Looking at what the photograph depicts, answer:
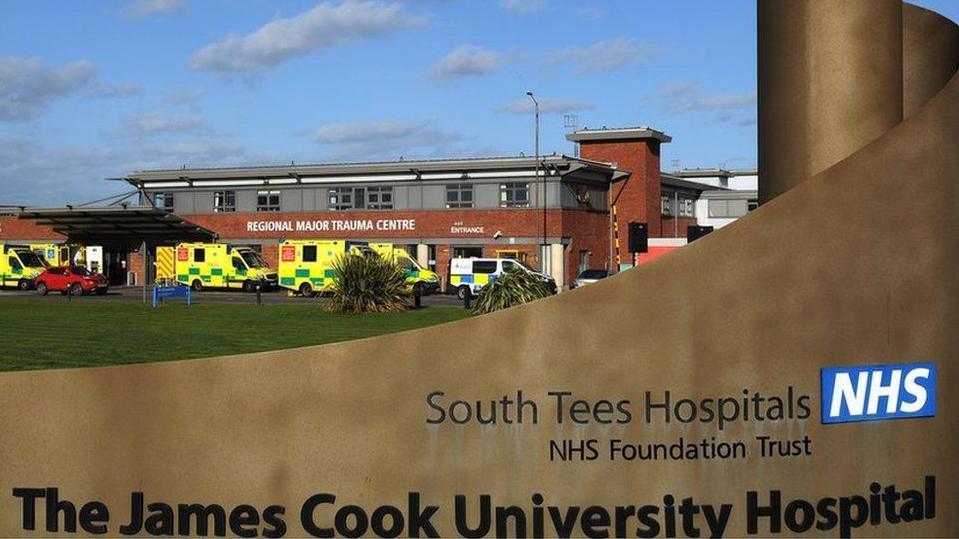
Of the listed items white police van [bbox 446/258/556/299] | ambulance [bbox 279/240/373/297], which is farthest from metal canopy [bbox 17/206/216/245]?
white police van [bbox 446/258/556/299]

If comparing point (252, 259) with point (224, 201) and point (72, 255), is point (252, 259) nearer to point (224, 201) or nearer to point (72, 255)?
point (224, 201)

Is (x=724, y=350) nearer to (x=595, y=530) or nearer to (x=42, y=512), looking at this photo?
(x=595, y=530)

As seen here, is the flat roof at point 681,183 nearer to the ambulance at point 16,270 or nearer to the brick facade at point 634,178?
the brick facade at point 634,178

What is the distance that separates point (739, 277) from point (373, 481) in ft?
6.31

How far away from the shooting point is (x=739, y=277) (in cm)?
489

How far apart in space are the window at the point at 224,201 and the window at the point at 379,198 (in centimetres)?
904

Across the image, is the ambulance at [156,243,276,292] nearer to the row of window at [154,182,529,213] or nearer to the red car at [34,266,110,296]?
the red car at [34,266,110,296]

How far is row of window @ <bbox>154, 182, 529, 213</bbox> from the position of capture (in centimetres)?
5672

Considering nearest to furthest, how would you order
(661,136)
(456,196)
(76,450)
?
(76,450) → (456,196) → (661,136)

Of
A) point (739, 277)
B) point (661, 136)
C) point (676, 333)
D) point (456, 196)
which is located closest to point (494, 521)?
point (676, 333)

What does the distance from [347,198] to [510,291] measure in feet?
112

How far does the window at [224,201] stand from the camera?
64.1 m

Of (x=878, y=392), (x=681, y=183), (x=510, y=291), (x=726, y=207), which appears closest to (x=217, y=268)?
(x=510, y=291)

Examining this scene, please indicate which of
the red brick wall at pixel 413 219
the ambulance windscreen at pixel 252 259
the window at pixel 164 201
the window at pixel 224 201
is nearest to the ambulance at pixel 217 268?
the ambulance windscreen at pixel 252 259
